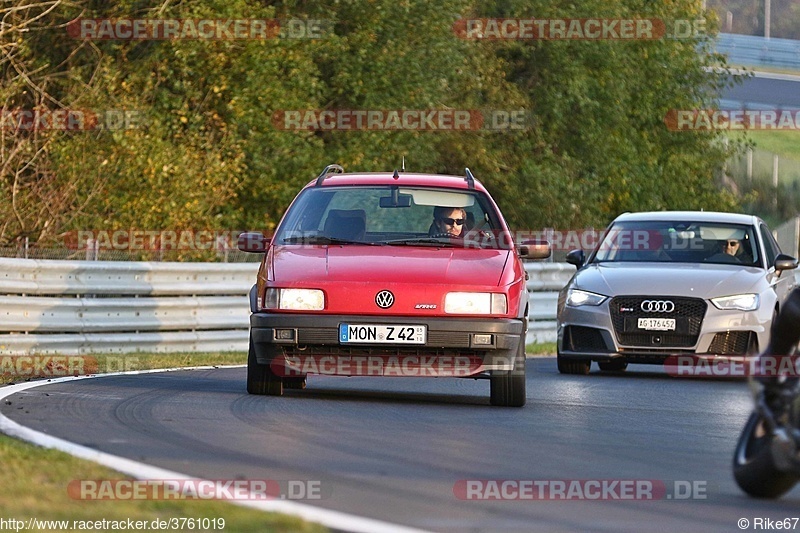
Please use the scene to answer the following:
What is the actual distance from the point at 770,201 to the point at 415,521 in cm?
5056

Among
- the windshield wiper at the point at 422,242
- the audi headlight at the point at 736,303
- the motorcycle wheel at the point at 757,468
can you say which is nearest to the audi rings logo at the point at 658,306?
the audi headlight at the point at 736,303

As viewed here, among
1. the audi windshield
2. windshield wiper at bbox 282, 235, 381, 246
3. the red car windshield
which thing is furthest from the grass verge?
the audi windshield

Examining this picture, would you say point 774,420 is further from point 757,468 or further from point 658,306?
→ point 658,306

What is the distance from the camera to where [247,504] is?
6.11 metres

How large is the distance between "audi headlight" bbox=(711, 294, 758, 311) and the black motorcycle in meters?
8.44

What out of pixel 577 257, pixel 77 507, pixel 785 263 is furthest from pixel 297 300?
pixel 785 263

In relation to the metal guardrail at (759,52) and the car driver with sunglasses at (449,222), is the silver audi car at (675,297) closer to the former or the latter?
the car driver with sunglasses at (449,222)

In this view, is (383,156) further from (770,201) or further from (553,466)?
(770,201)

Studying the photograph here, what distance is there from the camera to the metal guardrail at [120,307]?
16094 mm

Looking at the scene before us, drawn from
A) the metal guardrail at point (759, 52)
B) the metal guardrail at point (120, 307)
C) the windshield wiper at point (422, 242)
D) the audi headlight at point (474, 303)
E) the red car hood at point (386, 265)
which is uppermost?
the metal guardrail at point (759, 52)

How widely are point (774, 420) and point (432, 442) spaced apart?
240 cm

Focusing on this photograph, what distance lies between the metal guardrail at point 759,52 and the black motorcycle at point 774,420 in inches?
2277

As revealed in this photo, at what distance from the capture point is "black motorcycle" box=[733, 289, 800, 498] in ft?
21.7

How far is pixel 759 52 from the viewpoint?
6619 centimetres
